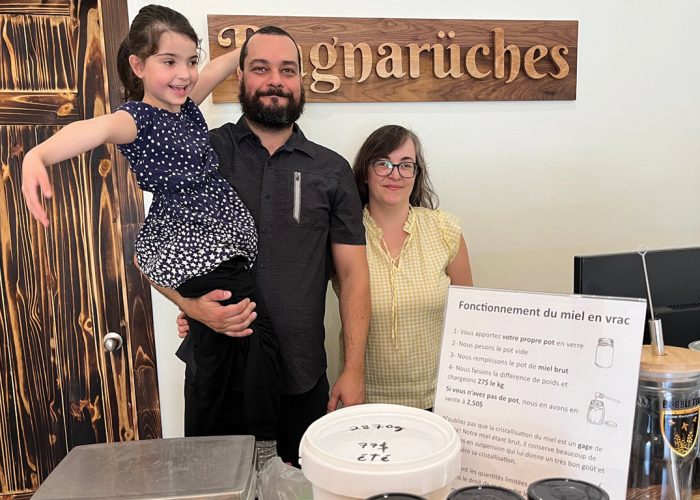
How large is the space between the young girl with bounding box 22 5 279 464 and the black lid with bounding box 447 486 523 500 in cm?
92

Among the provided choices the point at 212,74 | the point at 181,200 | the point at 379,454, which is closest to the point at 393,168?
the point at 212,74

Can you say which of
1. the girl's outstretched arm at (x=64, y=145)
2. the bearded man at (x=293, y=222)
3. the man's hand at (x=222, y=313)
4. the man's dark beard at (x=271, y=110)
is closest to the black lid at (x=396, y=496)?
the girl's outstretched arm at (x=64, y=145)

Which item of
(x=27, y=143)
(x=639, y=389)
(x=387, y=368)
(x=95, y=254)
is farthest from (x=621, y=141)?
(x=27, y=143)

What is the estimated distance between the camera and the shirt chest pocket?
165cm

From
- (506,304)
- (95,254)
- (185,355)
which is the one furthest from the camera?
(95,254)

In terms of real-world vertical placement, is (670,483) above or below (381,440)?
below

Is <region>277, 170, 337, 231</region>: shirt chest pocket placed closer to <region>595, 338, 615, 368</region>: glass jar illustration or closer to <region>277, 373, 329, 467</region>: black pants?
<region>277, 373, 329, 467</region>: black pants

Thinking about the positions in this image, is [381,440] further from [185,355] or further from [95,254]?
[95,254]

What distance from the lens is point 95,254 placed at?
2023 millimetres

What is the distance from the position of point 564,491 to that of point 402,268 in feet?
4.08

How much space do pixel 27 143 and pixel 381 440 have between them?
172cm

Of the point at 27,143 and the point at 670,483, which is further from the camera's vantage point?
the point at 27,143

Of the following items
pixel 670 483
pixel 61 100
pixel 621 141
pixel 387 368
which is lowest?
pixel 387 368

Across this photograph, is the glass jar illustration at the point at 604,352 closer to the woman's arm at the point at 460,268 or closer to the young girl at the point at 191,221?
the young girl at the point at 191,221
